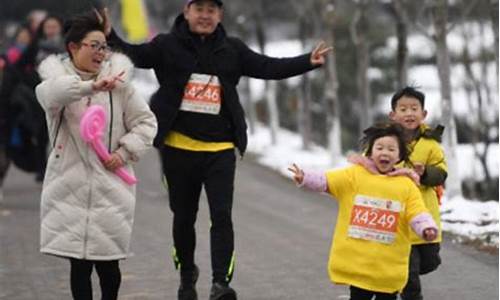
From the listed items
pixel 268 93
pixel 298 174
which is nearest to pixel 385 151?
pixel 298 174

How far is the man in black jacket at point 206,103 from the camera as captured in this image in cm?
859

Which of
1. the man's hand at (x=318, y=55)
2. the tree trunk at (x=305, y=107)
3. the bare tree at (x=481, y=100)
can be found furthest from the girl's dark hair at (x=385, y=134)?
the tree trunk at (x=305, y=107)

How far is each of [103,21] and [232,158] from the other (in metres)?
1.34

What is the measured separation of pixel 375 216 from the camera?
24.3 ft

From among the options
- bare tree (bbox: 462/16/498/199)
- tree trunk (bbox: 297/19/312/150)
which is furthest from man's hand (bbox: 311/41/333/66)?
tree trunk (bbox: 297/19/312/150)

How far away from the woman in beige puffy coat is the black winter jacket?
79 centimetres

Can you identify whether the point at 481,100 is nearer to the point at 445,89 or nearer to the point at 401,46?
the point at 401,46

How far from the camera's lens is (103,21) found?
7902mm

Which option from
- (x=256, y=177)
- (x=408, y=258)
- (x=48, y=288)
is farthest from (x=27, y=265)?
(x=256, y=177)

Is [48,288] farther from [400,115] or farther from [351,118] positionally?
[351,118]

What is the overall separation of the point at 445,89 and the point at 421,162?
8031 millimetres

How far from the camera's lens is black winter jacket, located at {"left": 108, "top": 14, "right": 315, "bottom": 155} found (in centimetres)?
859

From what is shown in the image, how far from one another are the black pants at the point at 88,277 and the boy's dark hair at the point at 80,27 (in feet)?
3.91

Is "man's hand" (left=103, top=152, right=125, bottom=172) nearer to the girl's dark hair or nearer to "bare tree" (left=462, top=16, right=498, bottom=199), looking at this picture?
the girl's dark hair
